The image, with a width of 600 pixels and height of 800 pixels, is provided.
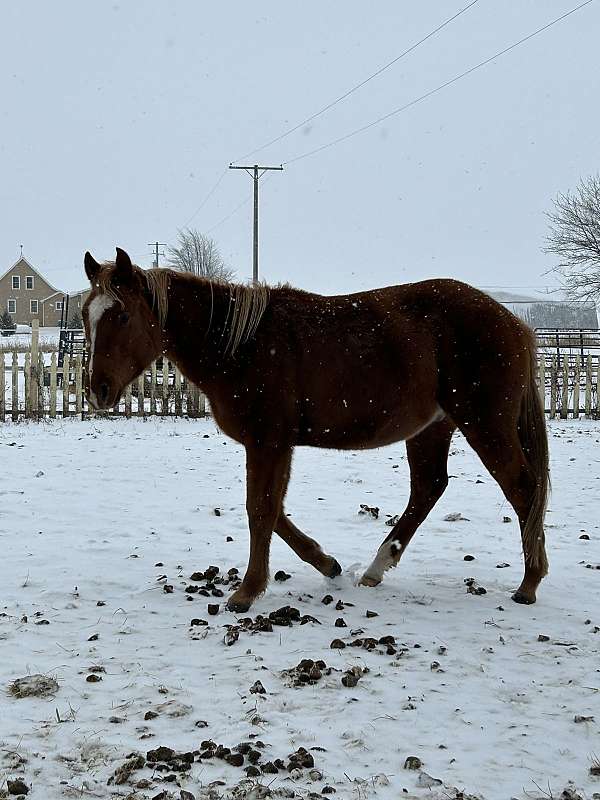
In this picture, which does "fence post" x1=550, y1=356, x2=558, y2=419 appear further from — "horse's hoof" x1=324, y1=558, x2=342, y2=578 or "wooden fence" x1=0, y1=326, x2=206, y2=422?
"horse's hoof" x1=324, y1=558, x2=342, y2=578

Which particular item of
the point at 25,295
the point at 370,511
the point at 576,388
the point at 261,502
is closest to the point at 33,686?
the point at 261,502

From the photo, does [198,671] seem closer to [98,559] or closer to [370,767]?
[370,767]

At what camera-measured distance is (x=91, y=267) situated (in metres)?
4.59

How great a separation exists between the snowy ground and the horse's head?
4.59ft

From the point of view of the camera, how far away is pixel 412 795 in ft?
8.21

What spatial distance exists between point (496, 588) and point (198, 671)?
7.66ft

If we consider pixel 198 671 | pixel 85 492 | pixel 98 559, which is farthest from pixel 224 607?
pixel 85 492

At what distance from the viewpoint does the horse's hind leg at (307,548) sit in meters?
5.01

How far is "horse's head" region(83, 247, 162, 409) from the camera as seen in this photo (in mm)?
4445

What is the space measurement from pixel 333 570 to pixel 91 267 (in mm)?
2604

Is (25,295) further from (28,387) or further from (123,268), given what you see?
(123,268)

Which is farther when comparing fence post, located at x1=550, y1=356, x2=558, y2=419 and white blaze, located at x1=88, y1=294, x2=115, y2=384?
fence post, located at x1=550, y1=356, x2=558, y2=419

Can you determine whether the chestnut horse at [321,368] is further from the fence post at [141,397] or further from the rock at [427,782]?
the fence post at [141,397]

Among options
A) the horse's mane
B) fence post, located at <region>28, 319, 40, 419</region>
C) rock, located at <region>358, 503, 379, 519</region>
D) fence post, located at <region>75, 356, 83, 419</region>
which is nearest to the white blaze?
the horse's mane
